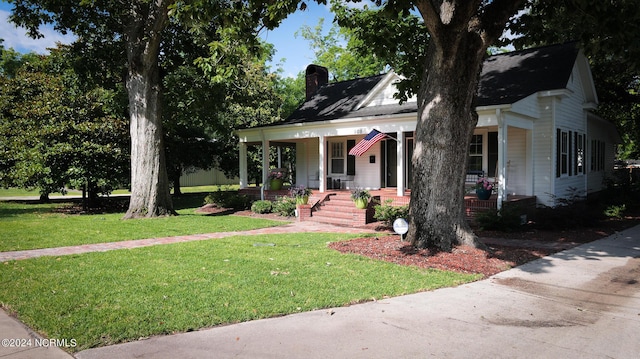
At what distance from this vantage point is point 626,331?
4.42 metres

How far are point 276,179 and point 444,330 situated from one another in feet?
46.4

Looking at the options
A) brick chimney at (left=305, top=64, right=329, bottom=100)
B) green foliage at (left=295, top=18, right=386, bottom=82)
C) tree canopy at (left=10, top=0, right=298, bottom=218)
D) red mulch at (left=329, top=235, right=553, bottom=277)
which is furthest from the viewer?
green foliage at (left=295, top=18, right=386, bottom=82)

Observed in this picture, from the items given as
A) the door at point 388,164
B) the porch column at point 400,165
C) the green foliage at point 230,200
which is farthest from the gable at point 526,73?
the green foliage at point 230,200

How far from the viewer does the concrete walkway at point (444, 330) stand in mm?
3785

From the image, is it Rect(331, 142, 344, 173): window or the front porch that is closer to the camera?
the front porch

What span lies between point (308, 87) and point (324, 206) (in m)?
10.4

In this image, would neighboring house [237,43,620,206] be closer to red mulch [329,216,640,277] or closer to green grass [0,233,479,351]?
red mulch [329,216,640,277]

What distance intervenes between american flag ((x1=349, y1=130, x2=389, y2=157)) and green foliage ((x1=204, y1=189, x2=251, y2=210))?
5570 millimetres

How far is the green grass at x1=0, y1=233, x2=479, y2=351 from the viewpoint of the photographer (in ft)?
14.3

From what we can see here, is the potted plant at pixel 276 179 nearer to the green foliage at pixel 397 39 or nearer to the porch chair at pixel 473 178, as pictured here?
the green foliage at pixel 397 39

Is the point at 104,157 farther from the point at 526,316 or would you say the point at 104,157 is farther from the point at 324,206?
the point at 526,316

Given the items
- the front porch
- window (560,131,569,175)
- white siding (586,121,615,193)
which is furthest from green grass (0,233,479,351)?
white siding (586,121,615,193)

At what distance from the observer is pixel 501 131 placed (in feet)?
40.1

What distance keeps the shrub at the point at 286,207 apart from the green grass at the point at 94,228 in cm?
135
